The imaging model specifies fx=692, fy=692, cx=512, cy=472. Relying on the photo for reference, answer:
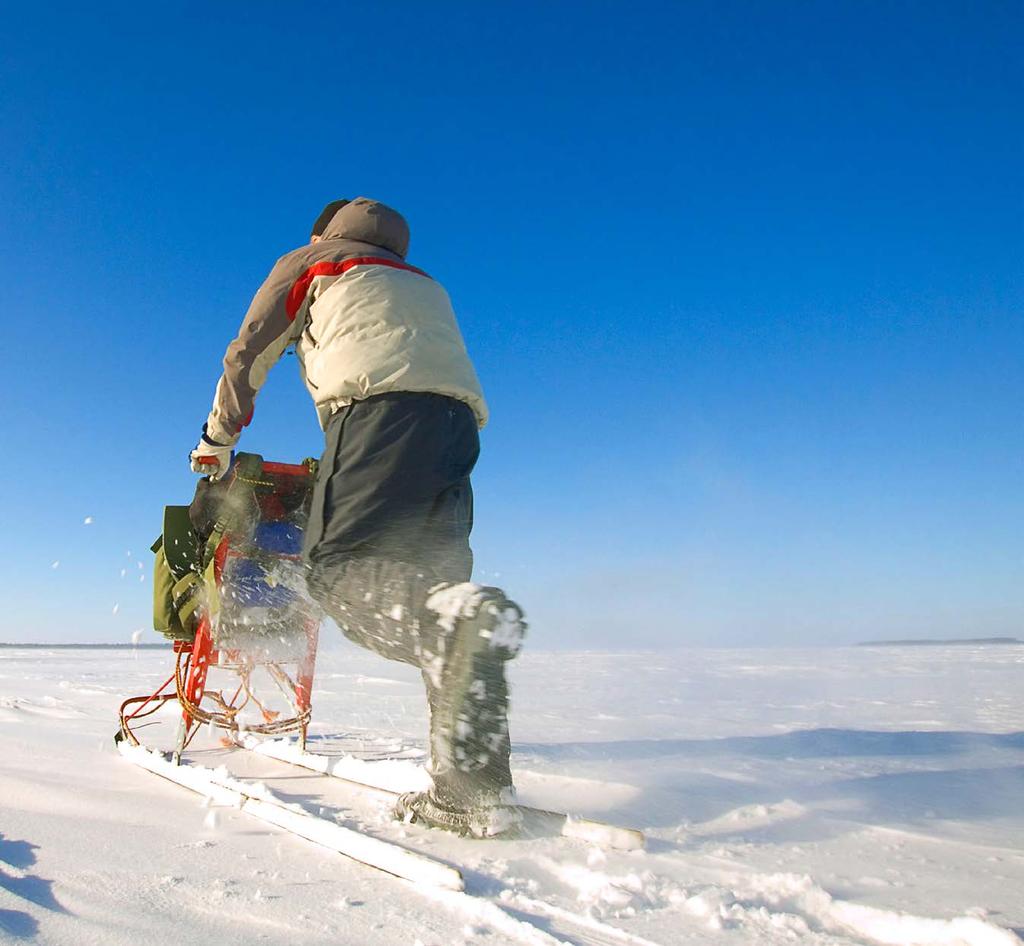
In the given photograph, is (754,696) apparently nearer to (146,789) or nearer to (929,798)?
(929,798)

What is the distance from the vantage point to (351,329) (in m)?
1.78

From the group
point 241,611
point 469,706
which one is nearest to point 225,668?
point 241,611

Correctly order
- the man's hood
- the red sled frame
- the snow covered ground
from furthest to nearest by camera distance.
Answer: the red sled frame → the man's hood → the snow covered ground

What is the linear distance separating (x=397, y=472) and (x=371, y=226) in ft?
2.75

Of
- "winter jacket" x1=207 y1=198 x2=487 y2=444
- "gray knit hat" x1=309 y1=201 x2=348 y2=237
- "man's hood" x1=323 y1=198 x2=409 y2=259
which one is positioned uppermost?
"gray knit hat" x1=309 y1=201 x2=348 y2=237

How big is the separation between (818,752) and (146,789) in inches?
98.1

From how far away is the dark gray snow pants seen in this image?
1.51 m

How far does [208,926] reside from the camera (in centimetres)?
94

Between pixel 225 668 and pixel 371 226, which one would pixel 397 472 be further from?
pixel 225 668

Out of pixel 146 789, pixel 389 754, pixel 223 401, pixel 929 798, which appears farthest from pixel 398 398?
pixel 929 798

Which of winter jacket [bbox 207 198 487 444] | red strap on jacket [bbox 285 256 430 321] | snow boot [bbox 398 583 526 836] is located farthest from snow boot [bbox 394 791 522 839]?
red strap on jacket [bbox 285 256 430 321]

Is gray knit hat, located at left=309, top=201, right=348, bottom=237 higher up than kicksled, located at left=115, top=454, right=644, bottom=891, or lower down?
higher up

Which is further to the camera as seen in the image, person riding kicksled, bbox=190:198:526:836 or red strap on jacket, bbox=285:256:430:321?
red strap on jacket, bbox=285:256:430:321

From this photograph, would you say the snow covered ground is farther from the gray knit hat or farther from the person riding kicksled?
the gray knit hat
